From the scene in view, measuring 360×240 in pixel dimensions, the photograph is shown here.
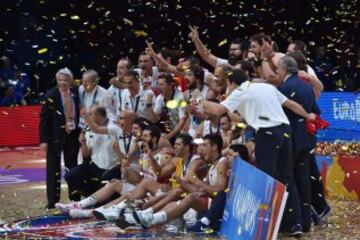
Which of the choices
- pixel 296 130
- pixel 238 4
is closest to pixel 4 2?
pixel 238 4

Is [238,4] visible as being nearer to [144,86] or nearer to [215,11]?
[215,11]

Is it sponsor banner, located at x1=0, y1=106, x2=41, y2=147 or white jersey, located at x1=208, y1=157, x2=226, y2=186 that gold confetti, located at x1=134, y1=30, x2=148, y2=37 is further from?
white jersey, located at x1=208, y1=157, x2=226, y2=186

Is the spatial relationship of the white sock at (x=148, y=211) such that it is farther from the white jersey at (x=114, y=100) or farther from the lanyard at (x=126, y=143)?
the white jersey at (x=114, y=100)

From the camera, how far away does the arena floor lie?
456 inches

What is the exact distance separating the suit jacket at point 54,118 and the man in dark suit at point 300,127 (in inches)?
154

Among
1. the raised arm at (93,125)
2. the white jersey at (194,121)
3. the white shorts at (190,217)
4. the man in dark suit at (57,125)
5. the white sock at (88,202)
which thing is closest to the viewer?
the white shorts at (190,217)

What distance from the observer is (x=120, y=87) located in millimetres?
14328

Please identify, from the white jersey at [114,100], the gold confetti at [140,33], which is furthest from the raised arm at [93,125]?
the gold confetti at [140,33]

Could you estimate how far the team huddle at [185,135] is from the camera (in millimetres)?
11258

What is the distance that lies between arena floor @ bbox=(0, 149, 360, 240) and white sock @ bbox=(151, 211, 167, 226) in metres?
0.14

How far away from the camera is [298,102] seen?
1157 centimetres

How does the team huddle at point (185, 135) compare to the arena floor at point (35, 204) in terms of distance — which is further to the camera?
the arena floor at point (35, 204)

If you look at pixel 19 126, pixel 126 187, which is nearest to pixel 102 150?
pixel 126 187

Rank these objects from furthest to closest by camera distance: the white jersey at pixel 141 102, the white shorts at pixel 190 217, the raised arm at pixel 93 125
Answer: the white jersey at pixel 141 102
the raised arm at pixel 93 125
the white shorts at pixel 190 217
